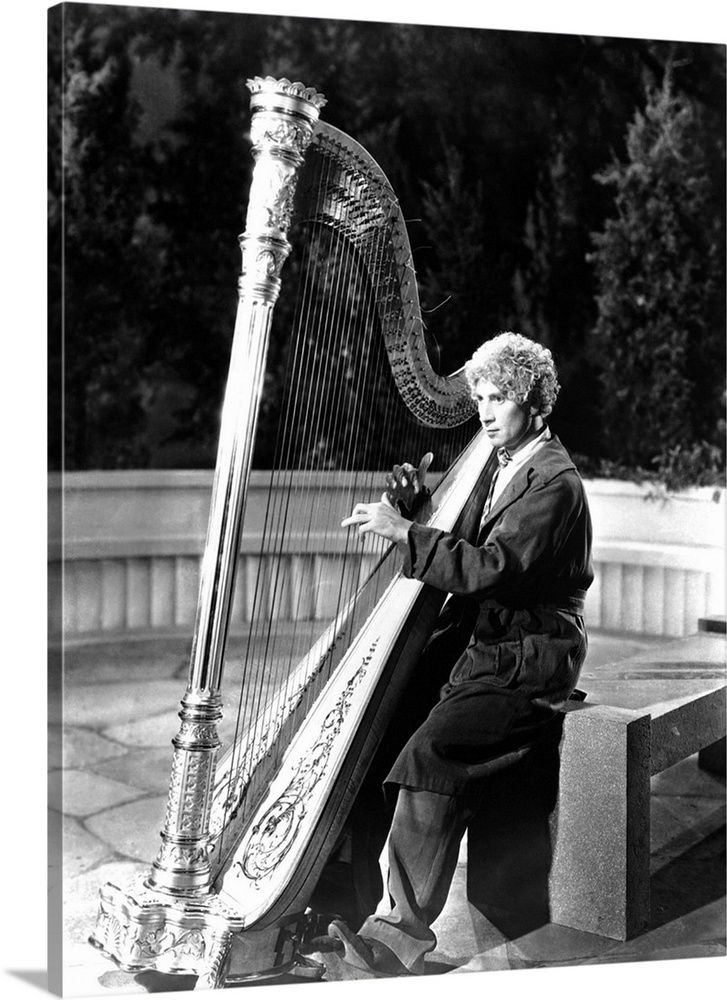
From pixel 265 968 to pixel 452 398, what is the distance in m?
1.15

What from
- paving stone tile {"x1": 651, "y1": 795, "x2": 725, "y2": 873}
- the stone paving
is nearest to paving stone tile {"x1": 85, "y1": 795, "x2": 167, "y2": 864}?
the stone paving

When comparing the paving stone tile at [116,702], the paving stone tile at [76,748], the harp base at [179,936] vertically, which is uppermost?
the paving stone tile at [116,702]

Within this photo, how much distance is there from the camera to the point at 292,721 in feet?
8.58

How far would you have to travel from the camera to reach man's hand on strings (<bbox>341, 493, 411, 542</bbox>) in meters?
2.70

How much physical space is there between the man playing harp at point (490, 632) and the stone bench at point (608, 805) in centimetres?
10

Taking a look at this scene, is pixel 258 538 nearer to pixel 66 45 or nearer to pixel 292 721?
pixel 292 721

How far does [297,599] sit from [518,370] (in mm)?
682

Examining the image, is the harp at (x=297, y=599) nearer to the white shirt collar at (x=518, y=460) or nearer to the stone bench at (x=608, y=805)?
the white shirt collar at (x=518, y=460)

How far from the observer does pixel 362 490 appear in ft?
8.89

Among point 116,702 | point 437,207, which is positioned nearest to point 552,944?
point 116,702

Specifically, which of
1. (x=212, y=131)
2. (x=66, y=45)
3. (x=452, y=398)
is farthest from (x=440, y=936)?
(x=66, y=45)

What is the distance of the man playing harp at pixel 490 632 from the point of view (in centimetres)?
274

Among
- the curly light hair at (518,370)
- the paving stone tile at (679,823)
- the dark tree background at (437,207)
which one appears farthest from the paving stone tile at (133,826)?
the paving stone tile at (679,823)

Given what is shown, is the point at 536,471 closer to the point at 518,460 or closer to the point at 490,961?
the point at 518,460
